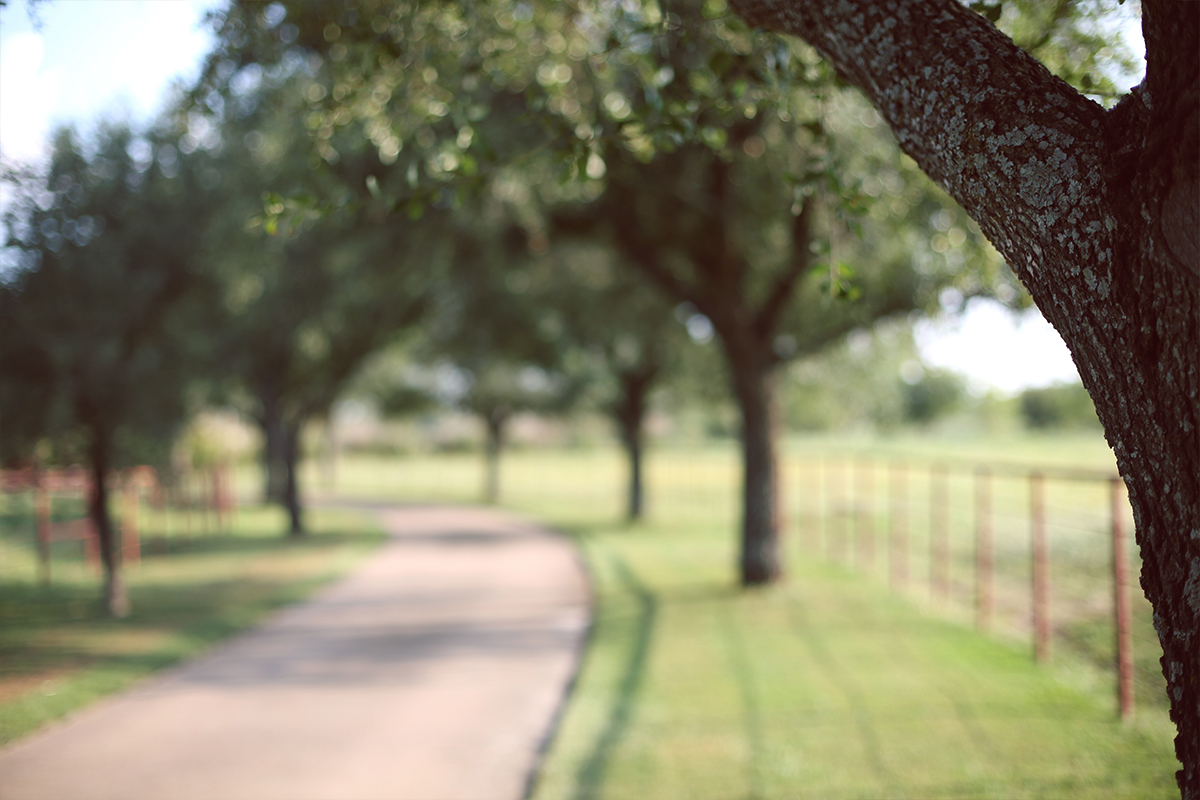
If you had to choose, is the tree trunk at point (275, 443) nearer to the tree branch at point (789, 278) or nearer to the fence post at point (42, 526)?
the fence post at point (42, 526)

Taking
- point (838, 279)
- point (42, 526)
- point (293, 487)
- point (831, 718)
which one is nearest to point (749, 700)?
point (831, 718)

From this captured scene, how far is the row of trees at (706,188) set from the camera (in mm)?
2109

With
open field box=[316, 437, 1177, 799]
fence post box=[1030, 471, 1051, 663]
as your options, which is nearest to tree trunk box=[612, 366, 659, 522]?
open field box=[316, 437, 1177, 799]

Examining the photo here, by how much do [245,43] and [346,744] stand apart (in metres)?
5.18

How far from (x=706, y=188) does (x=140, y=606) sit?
32.1ft

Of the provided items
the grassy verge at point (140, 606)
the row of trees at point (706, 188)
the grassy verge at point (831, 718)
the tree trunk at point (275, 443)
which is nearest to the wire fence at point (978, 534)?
the grassy verge at point (831, 718)

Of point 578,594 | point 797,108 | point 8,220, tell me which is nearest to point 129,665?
point 8,220

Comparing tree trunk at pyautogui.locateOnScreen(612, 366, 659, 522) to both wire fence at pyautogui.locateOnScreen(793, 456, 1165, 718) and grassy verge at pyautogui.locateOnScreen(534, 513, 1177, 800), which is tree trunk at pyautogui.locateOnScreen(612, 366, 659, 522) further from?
grassy verge at pyautogui.locateOnScreen(534, 513, 1177, 800)

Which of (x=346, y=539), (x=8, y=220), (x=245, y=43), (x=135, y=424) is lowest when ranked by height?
(x=346, y=539)

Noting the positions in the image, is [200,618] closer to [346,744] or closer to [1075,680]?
[346,744]

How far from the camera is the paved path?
5.11m

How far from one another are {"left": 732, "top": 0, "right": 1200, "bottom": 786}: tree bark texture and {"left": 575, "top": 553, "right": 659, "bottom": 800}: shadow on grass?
352 centimetres

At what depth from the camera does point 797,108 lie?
6156mm

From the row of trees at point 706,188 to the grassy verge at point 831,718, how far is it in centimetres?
299
